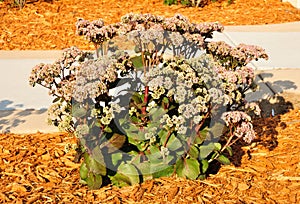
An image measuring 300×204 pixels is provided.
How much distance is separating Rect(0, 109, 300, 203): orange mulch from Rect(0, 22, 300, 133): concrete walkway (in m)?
0.49

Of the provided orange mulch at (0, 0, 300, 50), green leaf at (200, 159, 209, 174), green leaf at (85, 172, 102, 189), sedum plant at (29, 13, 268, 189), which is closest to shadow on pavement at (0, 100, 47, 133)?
sedum plant at (29, 13, 268, 189)

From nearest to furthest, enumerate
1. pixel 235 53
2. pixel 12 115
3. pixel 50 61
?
pixel 235 53, pixel 12 115, pixel 50 61

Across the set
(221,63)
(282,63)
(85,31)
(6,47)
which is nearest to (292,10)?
(282,63)

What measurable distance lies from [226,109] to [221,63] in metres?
0.43

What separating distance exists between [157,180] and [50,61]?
352 cm

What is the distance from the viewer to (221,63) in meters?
4.14

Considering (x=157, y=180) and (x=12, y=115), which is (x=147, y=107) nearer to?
(x=157, y=180)

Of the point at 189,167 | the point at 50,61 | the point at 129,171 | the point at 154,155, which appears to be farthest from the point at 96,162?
the point at 50,61

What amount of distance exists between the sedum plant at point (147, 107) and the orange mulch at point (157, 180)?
0.10m

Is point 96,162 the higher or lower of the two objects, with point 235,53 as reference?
lower

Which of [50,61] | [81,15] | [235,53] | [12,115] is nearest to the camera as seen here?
[235,53]

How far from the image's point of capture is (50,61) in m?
6.99

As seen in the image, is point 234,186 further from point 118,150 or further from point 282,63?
point 282,63

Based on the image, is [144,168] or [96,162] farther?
[144,168]
